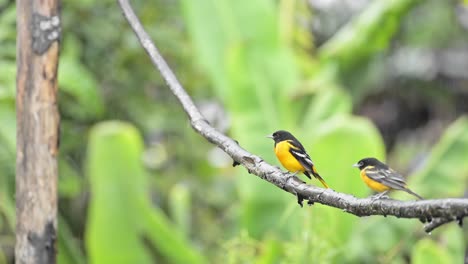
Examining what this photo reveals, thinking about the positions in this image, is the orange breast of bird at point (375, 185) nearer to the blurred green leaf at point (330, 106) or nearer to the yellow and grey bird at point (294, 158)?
the yellow and grey bird at point (294, 158)

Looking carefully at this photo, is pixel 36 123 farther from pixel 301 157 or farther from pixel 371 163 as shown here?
pixel 371 163

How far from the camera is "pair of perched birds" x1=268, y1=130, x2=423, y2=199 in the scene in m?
1.73

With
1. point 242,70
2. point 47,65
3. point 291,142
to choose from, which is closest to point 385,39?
point 242,70

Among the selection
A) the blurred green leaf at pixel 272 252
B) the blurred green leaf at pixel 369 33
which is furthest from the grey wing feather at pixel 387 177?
the blurred green leaf at pixel 369 33

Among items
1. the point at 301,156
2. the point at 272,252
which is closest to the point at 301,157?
the point at 301,156

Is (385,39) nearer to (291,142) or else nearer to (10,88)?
(10,88)

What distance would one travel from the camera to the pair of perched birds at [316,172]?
1734 millimetres

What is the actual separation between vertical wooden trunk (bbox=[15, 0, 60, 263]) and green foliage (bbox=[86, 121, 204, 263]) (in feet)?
3.51

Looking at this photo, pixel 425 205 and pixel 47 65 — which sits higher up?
pixel 47 65

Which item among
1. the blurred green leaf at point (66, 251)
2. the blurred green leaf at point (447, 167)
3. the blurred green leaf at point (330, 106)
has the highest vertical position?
the blurred green leaf at point (330, 106)

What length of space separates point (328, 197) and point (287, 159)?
0.13m

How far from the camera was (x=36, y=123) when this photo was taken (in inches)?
122

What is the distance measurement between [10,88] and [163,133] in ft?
6.13

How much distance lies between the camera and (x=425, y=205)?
1583 mm
